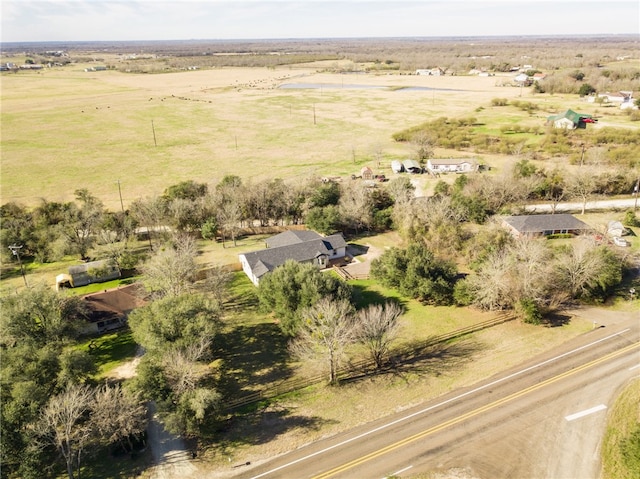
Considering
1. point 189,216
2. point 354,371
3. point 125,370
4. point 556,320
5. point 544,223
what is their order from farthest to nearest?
point 189,216 < point 544,223 < point 556,320 < point 125,370 < point 354,371

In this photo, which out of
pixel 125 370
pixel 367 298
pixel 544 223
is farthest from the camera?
pixel 544 223

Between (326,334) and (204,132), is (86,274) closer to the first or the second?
(326,334)

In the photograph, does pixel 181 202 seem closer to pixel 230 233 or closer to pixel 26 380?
pixel 230 233

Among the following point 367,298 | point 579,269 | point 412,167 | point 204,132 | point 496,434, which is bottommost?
point 496,434

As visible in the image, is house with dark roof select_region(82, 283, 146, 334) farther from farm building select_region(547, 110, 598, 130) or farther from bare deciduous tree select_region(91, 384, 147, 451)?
farm building select_region(547, 110, 598, 130)

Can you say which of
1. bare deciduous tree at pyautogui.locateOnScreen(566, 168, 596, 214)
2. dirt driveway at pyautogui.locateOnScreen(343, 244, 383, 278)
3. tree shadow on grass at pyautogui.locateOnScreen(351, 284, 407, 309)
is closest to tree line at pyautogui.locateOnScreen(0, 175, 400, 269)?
dirt driveway at pyautogui.locateOnScreen(343, 244, 383, 278)

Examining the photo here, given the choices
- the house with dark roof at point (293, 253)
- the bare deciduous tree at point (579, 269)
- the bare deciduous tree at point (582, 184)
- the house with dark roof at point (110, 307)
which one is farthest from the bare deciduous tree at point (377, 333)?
the bare deciduous tree at point (582, 184)

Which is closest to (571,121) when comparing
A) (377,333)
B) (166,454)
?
(377,333)

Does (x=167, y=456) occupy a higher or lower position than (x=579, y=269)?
lower

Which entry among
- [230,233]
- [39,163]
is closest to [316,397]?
[230,233]
